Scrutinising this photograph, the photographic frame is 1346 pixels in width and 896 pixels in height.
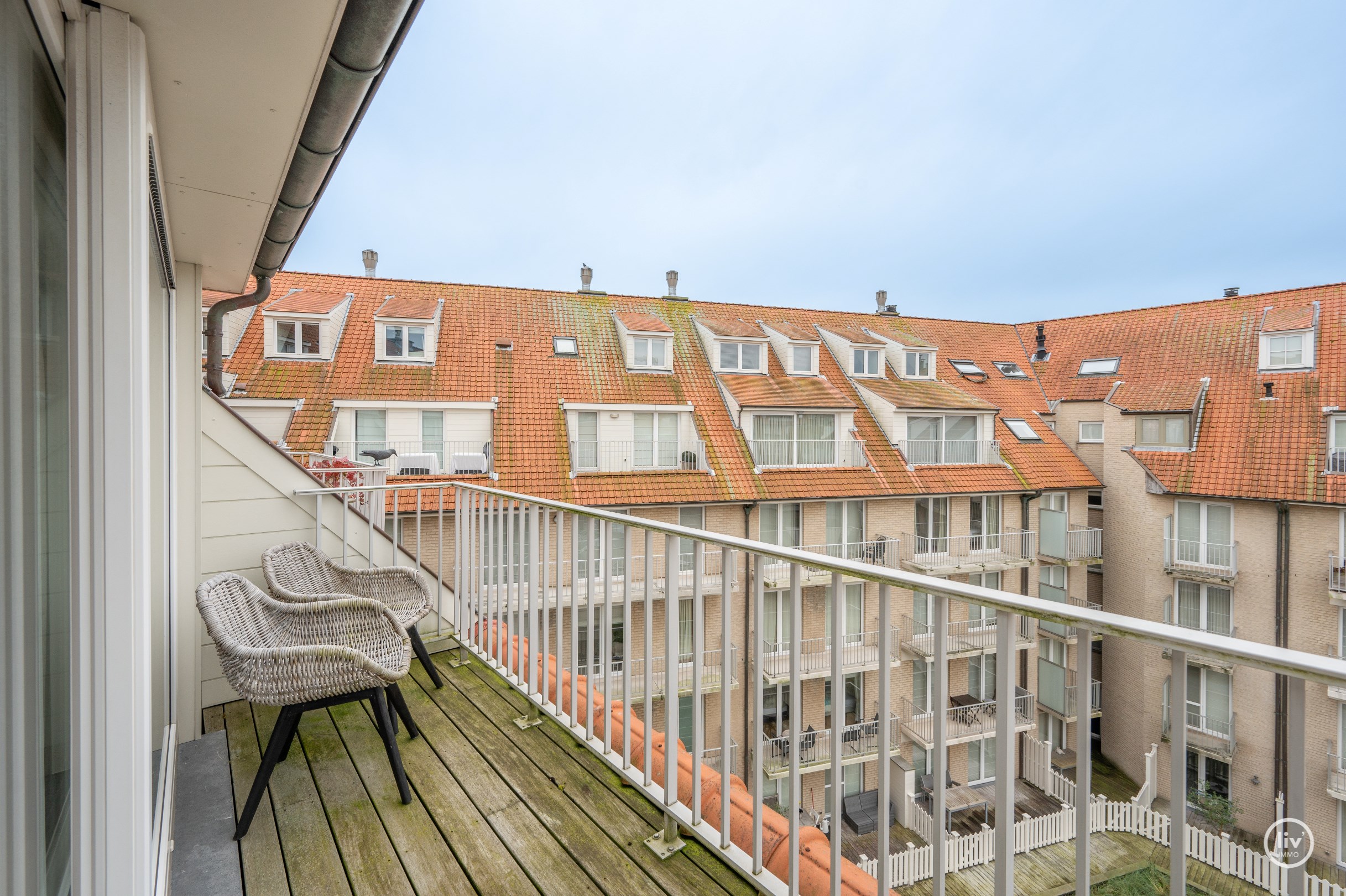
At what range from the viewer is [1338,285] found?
13.7 m

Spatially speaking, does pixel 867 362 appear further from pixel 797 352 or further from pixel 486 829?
pixel 486 829

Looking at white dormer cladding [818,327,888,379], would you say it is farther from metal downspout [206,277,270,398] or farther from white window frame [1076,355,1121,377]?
metal downspout [206,277,270,398]

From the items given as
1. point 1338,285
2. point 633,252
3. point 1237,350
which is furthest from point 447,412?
point 633,252

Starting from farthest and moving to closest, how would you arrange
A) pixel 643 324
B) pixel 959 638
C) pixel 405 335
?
pixel 643 324 < pixel 405 335 < pixel 959 638

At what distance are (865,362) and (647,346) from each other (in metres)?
5.62

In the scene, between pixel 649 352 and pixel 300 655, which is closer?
pixel 300 655

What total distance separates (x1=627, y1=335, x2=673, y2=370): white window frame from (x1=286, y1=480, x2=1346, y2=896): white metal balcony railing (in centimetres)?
1000

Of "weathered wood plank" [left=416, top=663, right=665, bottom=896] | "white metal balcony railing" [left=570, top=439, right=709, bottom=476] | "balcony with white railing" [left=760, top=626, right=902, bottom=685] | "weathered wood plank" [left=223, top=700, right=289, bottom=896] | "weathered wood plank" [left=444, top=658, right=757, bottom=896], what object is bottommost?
"balcony with white railing" [left=760, top=626, right=902, bottom=685]

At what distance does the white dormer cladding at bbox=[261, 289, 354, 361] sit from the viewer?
11188mm

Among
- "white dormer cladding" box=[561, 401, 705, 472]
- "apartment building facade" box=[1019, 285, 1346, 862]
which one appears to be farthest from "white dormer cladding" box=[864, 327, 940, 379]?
"white dormer cladding" box=[561, 401, 705, 472]

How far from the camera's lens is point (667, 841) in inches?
74.0

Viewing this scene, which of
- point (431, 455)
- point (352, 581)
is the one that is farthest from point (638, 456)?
point (352, 581)

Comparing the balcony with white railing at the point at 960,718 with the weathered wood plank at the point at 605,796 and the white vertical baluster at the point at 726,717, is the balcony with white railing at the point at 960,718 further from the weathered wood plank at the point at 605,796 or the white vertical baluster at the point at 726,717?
the white vertical baluster at the point at 726,717

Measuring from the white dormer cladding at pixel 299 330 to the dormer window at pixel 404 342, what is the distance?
970 millimetres
